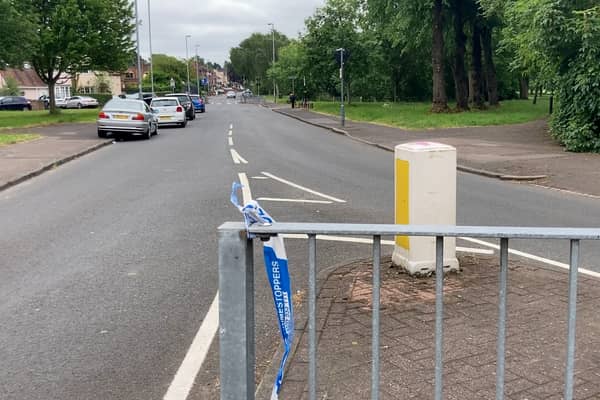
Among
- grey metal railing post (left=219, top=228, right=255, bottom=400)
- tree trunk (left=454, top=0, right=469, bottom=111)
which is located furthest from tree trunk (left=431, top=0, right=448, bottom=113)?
grey metal railing post (left=219, top=228, right=255, bottom=400)

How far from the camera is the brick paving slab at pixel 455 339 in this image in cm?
363

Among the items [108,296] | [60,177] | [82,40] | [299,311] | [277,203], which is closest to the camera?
[299,311]

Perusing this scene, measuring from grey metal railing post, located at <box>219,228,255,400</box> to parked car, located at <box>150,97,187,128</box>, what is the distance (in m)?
30.8

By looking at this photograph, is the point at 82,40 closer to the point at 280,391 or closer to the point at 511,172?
the point at 511,172

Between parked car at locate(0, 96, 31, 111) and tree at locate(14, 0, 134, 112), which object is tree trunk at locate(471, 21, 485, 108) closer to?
tree at locate(14, 0, 134, 112)

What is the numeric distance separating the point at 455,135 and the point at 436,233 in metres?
21.3

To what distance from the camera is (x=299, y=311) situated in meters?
Answer: 5.00

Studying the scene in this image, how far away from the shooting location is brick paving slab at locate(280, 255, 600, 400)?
363 cm

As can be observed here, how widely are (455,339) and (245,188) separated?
7.52 meters

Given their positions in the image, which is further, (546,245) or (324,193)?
(324,193)

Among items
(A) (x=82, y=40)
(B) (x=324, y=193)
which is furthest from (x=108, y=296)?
(A) (x=82, y=40)

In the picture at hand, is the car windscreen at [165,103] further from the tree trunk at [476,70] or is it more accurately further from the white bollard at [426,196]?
the white bollard at [426,196]

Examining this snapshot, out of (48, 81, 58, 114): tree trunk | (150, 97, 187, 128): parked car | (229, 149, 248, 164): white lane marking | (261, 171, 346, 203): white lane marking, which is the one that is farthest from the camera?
(48, 81, 58, 114): tree trunk

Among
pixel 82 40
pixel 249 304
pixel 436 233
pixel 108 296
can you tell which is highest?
pixel 82 40
